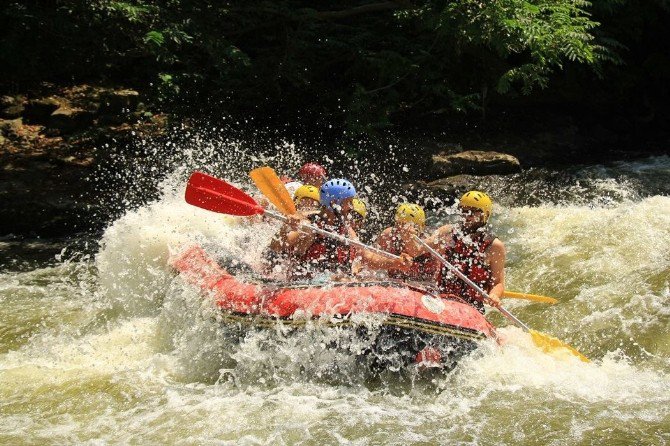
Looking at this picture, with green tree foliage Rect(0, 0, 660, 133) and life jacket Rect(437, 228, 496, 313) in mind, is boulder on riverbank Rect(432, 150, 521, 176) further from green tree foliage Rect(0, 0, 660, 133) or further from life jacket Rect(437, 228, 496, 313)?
life jacket Rect(437, 228, 496, 313)

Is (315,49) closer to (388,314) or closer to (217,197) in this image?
(217,197)

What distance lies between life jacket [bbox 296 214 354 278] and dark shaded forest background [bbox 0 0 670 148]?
13.1ft

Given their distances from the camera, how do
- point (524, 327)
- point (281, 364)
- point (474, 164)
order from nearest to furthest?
point (281, 364), point (524, 327), point (474, 164)

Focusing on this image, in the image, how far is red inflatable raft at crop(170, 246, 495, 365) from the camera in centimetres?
445

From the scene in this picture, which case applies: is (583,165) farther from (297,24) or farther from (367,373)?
(367,373)

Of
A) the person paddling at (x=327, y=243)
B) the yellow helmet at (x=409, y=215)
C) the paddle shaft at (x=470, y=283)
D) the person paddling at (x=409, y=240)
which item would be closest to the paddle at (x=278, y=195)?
the person paddling at (x=327, y=243)

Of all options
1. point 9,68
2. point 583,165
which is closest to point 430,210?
point 583,165

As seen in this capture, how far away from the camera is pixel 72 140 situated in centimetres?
963

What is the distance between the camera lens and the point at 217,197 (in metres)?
5.50

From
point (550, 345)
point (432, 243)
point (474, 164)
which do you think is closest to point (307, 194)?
point (432, 243)

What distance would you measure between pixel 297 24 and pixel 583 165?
15.1ft

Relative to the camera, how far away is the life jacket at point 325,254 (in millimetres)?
5398

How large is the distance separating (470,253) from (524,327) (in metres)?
0.68

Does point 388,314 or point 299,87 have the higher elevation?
point 299,87
